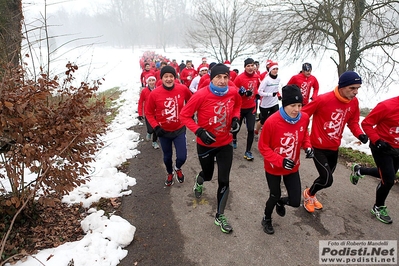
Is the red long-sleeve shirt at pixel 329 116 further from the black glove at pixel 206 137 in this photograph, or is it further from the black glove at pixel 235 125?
the black glove at pixel 206 137

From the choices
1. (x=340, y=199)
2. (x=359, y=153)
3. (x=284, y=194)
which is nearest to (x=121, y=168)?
(x=284, y=194)

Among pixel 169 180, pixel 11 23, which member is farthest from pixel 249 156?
pixel 11 23

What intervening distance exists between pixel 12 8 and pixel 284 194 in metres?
5.76

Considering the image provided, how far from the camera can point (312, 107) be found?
374 cm

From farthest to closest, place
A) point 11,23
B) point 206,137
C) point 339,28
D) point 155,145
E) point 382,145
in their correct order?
point 339,28 < point 155,145 < point 11,23 < point 382,145 < point 206,137

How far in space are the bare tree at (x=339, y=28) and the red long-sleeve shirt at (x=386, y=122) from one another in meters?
7.58

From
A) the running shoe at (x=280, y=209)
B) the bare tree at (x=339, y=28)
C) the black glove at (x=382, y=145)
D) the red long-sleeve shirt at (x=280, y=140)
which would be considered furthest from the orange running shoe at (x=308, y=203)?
the bare tree at (x=339, y=28)

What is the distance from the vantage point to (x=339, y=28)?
1065 centimetres

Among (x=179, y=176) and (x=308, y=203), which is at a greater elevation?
(x=308, y=203)

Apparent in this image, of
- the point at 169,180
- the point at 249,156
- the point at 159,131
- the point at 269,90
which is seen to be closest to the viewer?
the point at 159,131

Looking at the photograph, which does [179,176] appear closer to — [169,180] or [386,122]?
[169,180]

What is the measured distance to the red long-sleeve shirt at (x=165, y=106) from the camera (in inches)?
181

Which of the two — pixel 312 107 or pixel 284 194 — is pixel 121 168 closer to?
pixel 284 194

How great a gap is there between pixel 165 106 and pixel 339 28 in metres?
9.68
